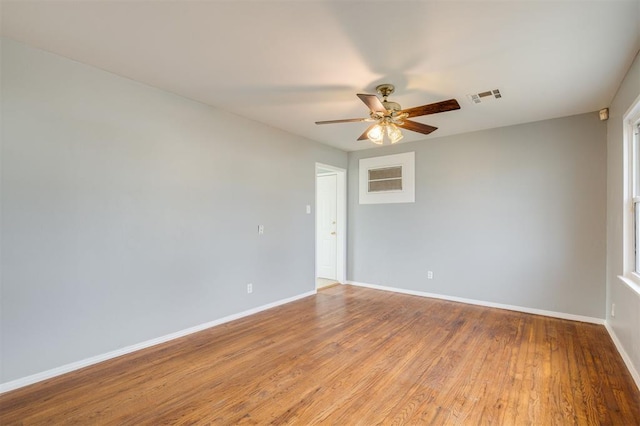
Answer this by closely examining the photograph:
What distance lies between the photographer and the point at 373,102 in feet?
8.23

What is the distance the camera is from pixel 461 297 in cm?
453

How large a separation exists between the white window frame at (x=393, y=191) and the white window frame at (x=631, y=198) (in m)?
2.55

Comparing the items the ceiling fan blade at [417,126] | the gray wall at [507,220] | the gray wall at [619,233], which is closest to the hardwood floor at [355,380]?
the gray wall at [619,233]

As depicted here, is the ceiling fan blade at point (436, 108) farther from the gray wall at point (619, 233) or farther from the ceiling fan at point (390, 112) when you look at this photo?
the gray wall at point (619, 233)

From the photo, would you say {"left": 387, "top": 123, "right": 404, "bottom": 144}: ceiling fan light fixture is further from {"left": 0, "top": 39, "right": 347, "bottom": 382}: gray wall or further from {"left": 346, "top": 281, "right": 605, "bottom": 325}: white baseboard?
{"left": 346, "top": 281, "right": 605, "bottom": 325}: white baseboard

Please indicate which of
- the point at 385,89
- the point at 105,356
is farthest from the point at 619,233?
the point at 105,356

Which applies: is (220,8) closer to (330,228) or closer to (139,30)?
(139,30)

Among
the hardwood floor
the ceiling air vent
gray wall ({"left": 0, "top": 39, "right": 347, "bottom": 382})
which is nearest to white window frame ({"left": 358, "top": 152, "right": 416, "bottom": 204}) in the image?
the ceiling air vent

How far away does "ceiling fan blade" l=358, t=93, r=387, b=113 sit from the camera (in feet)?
7.89

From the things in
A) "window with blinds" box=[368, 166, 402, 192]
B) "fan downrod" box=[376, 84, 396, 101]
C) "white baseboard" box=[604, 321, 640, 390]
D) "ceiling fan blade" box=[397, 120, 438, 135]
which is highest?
"fan downrod" box=[376, 84, 396, 101]

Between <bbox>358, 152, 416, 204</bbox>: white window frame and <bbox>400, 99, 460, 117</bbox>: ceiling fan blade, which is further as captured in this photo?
<bbox>358, 152, 416, 204</bbox>: white window frame

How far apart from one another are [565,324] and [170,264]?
454 centimetres

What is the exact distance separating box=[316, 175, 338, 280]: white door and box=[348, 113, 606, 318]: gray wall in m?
0.86

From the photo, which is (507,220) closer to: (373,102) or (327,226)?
(373,102)
